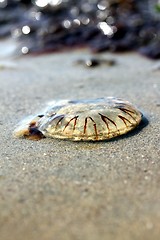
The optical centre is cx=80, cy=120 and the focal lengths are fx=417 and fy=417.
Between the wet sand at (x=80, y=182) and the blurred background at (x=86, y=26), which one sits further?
the blurred background at (x=86, y=26)

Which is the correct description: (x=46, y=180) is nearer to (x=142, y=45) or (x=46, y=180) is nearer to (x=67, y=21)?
(x=142, y=45)

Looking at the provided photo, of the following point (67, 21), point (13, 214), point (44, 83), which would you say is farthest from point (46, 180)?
point (67, 21)

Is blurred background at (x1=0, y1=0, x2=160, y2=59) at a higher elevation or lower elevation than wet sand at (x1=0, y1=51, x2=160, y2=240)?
higher

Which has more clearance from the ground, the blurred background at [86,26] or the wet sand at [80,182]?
the blurred background at [86,26]

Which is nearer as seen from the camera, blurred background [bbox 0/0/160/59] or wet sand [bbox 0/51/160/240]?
wet sand [bbox 0/51/160/240]
